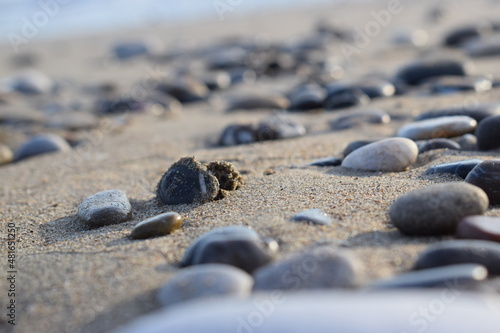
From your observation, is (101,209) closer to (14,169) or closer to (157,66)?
(14,169)

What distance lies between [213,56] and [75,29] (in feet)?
26.2

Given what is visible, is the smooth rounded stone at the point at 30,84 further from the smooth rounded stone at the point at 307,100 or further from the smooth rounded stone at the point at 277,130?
the smooth rounded stone at the point at 277,130

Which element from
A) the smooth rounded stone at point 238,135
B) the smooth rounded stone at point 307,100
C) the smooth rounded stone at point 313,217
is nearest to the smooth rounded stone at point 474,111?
the smooth rounded stone at point 238,135

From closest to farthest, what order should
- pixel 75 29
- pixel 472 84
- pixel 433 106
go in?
pixel 433 106 < pixel 472 84 < pixel 75 29

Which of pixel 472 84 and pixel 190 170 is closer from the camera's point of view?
pixel 190 170

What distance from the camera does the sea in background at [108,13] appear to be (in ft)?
49.6

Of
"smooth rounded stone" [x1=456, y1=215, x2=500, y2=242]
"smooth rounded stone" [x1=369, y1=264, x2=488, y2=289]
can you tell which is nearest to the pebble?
"smooth rounded stone" [x1=456, y1=215, x2=500, y2=242]

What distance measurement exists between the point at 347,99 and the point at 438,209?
293cm

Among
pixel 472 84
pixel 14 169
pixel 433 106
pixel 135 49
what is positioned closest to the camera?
pixel 14 169

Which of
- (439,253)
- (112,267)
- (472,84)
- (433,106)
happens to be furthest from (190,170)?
(472,84)

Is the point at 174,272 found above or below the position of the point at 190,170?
below

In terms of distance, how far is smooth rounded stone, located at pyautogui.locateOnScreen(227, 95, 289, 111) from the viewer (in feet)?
16.3

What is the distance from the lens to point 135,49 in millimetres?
10477

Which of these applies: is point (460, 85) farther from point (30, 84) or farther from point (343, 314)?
point (30, 84)
